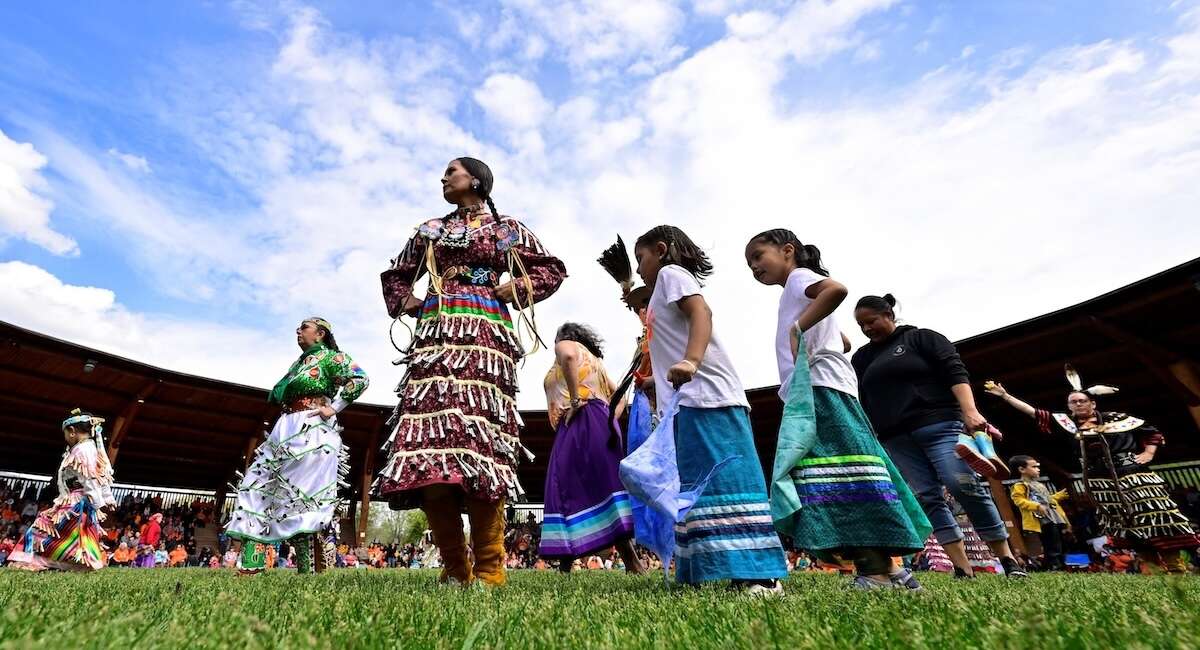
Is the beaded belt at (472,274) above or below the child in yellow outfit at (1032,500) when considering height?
above

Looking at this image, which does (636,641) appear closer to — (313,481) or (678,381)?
(678,381)

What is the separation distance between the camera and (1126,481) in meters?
4.54

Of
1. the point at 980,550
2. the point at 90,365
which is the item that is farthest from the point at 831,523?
the point at 90,365

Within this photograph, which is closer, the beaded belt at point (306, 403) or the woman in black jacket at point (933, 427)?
the woman in black jacket at point (933, 427)

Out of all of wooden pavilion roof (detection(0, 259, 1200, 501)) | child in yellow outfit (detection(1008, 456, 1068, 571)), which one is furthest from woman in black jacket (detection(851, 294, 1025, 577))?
wooden pavilion roof (detection(0, 259, 1200, 501))

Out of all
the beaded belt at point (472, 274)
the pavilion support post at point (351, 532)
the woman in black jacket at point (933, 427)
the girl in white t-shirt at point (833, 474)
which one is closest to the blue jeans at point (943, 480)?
the woman in black jacket at point (933, 427)

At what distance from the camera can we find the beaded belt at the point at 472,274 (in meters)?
3.46

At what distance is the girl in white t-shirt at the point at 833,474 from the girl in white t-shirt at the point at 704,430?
0.47 ft

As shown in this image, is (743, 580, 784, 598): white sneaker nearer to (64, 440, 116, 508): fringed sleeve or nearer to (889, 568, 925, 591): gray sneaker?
(889, 568, 925, 591): gray sneaker

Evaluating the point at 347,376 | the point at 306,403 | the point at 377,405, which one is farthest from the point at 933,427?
the point at 377,405

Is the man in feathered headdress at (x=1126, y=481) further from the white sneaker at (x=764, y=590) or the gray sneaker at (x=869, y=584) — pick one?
the white sneaker at (x=764, y=590)

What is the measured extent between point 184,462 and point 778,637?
2383cm

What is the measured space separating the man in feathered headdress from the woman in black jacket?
1010mm

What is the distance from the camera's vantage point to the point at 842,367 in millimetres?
2686
